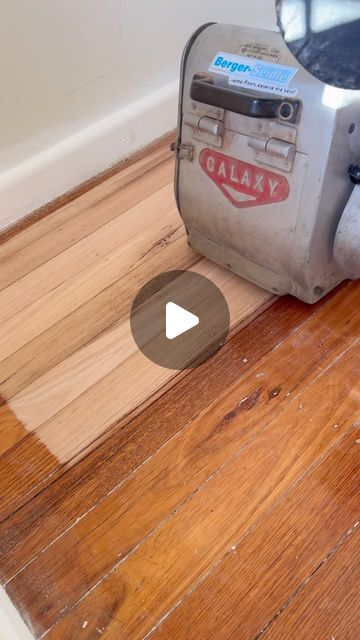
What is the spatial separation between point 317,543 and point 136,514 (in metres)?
0.25

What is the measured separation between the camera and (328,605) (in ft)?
2.07

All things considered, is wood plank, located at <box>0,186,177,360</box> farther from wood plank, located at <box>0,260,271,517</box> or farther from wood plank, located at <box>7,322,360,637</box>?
wood plank, located at <box>7,322,360,637</box>

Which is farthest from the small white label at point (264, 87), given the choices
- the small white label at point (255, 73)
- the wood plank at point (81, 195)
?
the wood plank at point (81, 195)

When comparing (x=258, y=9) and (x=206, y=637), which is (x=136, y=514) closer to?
(x=206, y=637)

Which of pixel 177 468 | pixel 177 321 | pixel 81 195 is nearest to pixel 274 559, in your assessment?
pixel 177 468

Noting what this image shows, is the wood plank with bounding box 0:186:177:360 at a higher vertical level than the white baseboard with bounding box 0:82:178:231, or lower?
lower

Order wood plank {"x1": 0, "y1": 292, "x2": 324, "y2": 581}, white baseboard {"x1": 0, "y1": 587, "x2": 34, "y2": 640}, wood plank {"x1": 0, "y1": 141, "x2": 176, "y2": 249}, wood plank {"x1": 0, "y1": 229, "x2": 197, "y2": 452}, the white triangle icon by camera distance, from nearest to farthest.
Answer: white baseboard {"x1": 0, "y1": 587, "x2": 34, "y2": 640} < wood plank {"x1": 0, "y1": 292, "x2": 324, "y2": 581} < wood plank {"x1": 0, "y1": 229, "x2": 197, "y2": 452} < the white triangle icon < wood plank {"x1": 0, "y1": 141, "x2": 176, "y2": 249}

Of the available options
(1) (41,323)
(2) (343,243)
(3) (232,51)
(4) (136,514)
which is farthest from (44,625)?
(3) (232,51)

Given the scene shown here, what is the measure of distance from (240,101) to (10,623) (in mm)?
780

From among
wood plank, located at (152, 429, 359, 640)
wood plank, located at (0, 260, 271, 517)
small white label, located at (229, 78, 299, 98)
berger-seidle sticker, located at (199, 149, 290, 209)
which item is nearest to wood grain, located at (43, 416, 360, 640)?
wood plank, located at (152, 429, 359, 640)
